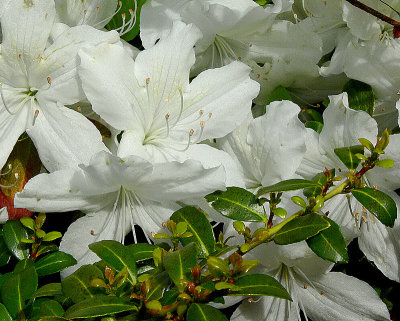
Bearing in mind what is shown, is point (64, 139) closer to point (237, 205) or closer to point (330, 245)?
point (237, 205)

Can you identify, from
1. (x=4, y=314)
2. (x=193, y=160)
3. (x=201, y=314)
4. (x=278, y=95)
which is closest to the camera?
(x=201, y=314)

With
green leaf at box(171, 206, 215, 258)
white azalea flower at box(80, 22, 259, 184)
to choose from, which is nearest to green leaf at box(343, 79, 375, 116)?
white azalea flower at box(80, 22, 259, 184)

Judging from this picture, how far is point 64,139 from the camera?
1.09 meters

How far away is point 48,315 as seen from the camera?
0.87 metres

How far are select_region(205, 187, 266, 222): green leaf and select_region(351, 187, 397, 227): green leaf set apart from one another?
166mm

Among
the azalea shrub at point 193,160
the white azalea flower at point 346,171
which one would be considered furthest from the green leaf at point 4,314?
the white azalea flower at point 346,171

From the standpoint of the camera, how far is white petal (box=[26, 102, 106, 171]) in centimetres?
108

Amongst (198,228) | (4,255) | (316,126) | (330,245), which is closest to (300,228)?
(330,245)

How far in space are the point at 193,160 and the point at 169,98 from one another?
24 cm

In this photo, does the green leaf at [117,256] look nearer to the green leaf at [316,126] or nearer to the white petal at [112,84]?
the white petal at [112,84]

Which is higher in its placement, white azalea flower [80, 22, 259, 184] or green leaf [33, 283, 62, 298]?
white azalea flower [80, 22, 259, 184]

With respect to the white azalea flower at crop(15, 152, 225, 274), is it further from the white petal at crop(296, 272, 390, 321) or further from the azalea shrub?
the white petal at crop(296, 272, 390, 321)

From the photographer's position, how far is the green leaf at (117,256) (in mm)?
937

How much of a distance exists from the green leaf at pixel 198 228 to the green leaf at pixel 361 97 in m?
0.48
